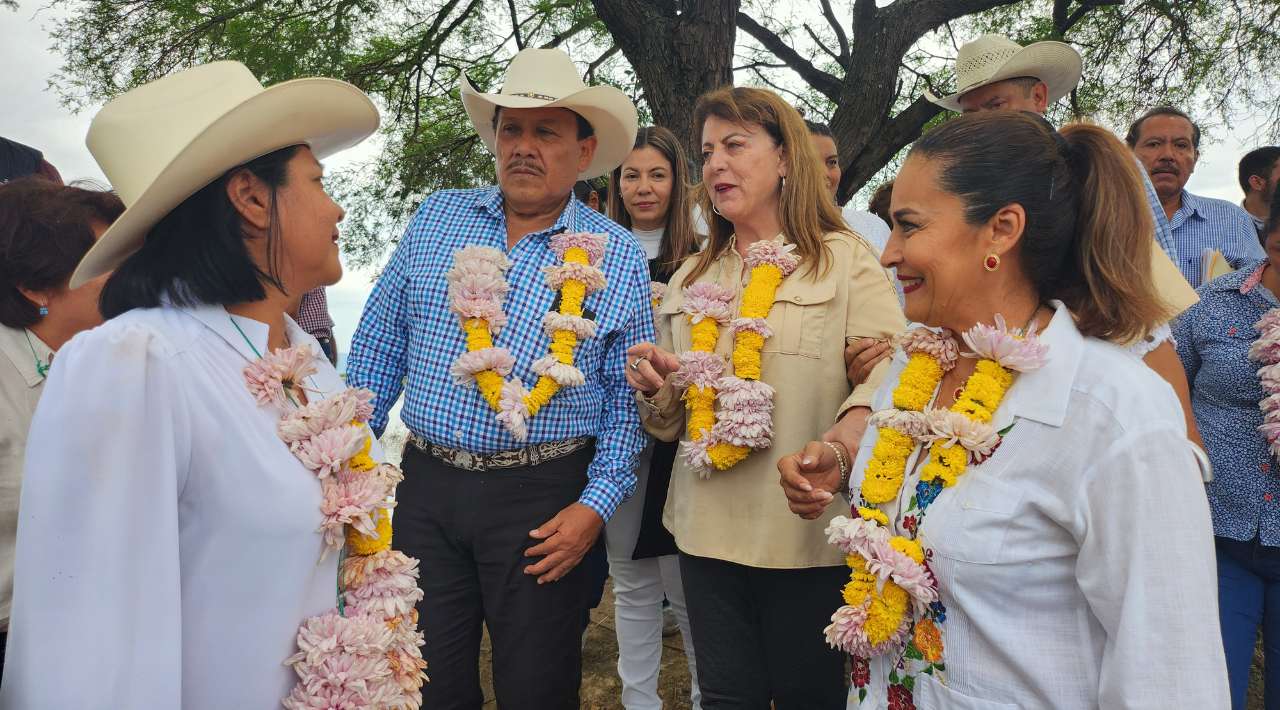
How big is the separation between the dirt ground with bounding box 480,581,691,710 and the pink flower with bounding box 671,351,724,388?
1.89 metres

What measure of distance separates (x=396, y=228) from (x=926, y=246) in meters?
8.72

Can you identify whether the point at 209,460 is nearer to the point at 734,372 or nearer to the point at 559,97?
the point at 734,372

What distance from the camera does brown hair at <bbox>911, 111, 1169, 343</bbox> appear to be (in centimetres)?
164

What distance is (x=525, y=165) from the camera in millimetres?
2916

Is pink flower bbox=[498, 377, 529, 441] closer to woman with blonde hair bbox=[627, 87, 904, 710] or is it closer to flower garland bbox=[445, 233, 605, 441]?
flower garland bbox=[445, 233, 605, 441]

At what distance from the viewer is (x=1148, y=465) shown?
4.50 ft

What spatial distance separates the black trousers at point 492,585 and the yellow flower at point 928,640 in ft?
4.40

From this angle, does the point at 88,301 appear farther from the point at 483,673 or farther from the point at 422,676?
the point at 483,673

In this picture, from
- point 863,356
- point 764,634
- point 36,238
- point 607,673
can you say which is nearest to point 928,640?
point 764,634

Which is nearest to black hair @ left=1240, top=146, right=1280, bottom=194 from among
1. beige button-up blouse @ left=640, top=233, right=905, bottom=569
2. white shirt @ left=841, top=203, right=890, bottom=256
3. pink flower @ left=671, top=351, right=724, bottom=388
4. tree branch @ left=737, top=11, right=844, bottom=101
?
white shirt @ left=841, top=203, right=890, bottom=256

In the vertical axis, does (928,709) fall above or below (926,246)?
below

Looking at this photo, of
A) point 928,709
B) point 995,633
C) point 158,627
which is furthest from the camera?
point 928,709

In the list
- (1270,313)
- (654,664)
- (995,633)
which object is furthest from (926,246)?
(654,664)

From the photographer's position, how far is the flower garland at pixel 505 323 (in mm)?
2613
